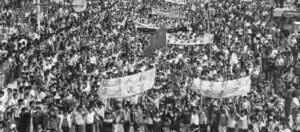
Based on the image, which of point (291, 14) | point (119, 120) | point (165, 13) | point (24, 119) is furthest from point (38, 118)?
point (291, 14)

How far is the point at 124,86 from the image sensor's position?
17.4m

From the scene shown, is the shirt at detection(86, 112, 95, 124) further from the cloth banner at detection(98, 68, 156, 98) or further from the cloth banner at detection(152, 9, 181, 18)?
the cloth banner at detection(152, 9, 181, 18)

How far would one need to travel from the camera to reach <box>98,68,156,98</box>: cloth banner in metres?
17.2

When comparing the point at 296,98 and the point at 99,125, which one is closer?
the point at 99,125

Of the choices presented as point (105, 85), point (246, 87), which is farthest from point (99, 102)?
point (246, 87)

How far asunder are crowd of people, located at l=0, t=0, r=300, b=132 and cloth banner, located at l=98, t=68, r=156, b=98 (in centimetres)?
36

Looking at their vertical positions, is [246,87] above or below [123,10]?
above

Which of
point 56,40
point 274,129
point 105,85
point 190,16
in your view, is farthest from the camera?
point 190,16

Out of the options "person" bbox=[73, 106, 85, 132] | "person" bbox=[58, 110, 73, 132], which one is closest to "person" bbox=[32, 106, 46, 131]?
"person" bbox=[58, 110, 73, 132]

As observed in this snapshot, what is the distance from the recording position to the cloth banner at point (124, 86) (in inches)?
679

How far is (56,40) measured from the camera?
2523cm

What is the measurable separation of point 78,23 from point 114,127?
13.1 meters

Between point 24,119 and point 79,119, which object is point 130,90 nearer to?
point 79,119

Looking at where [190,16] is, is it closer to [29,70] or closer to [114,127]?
[29,70]
